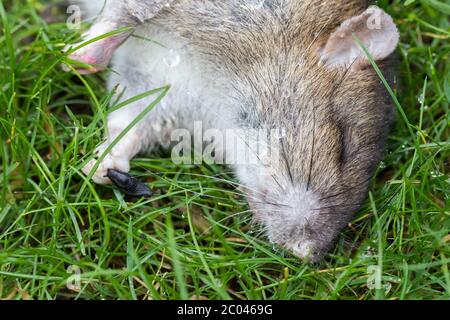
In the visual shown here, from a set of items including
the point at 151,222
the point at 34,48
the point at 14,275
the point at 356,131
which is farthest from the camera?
the point at 34,48

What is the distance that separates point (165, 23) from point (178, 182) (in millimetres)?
986

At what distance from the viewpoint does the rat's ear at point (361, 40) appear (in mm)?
3666

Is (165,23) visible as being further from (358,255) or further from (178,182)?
(358,255)

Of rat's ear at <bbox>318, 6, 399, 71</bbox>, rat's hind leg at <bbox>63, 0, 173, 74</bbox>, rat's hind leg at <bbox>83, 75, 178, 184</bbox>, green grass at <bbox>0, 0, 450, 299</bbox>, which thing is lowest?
green grass at <bbox>0, 0, 450, 299</bbox>

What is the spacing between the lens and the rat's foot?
403 centimetres

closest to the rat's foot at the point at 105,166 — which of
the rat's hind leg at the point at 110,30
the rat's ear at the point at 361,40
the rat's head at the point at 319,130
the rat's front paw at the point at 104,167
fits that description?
the rat's front paw at the point at 104,167

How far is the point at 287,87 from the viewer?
367 cm

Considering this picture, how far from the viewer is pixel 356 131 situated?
3742 mm

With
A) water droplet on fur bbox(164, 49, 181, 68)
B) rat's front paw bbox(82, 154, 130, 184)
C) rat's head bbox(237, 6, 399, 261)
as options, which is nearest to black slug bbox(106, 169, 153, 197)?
rat's front paw bbox(82, 154, 130, 184)

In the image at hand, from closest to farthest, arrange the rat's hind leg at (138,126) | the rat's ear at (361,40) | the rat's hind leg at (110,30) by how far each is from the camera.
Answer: the rat's ear at (361,40)
the rat's hind leg at (110,30)
the rat's hind leg at (138,126)

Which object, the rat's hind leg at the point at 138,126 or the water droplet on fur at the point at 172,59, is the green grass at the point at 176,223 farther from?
the water droplet on fur at the point at 172,59

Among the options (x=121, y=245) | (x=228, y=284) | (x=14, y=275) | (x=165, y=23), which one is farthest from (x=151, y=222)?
(x=165, y=23)

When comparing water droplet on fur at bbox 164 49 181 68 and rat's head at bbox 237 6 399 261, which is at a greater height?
water droplet on fur at bbox 164 49 181 68

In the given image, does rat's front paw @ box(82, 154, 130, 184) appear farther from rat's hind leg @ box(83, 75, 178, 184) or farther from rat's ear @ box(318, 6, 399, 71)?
rat's ear @ box(318, 6, 399, 71)
